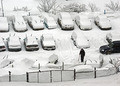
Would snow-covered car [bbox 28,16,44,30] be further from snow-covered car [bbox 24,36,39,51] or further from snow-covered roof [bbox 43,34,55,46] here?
snow-covered car [bbox 24,36,39,51]

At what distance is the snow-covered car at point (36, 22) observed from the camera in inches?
1395

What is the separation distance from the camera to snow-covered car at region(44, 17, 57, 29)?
35778mm

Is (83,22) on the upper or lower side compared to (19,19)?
lower

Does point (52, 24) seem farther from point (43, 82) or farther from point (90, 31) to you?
point (43, 82)

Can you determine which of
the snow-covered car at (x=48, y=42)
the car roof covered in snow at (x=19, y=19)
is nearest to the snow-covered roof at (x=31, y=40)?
the snow-covered car at (x=48, y=42)

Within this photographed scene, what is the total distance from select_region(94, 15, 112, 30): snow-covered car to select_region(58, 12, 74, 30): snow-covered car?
289cm

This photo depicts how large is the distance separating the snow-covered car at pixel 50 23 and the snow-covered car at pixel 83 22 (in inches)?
99.2

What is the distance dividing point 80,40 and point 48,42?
2.93 meters

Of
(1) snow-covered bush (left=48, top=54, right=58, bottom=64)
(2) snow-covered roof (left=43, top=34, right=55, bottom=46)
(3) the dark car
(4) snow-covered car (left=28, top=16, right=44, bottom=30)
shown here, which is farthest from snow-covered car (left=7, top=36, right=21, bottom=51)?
(3) the dark car

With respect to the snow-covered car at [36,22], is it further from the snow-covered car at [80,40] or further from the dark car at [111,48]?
the dark car at [111,48]

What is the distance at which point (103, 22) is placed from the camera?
36.6 meters

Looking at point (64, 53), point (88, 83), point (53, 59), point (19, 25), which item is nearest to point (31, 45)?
point (64, 53)

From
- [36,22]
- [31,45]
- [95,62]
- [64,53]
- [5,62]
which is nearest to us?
[95,62]

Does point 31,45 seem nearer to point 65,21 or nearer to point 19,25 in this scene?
point 19,25
